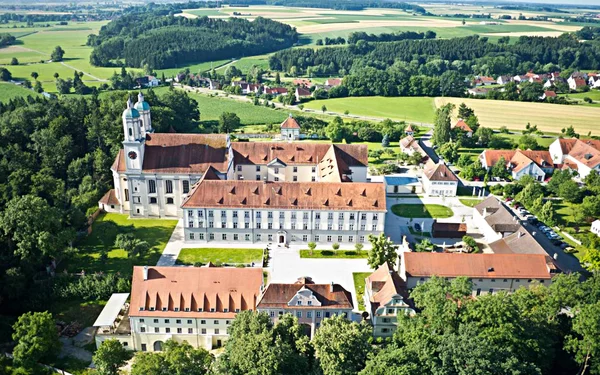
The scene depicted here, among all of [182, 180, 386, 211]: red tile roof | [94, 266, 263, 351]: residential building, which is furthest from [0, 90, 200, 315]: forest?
[182, 180, 386, 211]: red tile roof

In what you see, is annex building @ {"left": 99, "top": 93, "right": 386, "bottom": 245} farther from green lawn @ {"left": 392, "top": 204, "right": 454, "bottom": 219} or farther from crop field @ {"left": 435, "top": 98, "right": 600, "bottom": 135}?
crop field @ {"left": 435, "top": 98, "right": 600, "bottom": 135}

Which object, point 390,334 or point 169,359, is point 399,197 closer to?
point 390,334

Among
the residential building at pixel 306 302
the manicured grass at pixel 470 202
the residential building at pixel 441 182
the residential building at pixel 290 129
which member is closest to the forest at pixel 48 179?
the residential building at pixel 290 129

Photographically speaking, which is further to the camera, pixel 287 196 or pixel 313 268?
pixel 287 196

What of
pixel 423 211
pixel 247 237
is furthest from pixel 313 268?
pixel 423 211

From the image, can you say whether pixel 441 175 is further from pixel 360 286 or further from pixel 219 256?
pixel 219 256

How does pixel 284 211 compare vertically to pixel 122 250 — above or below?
above

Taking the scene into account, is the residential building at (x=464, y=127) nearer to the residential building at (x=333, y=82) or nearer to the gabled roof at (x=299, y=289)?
the residential building at (x=333, y=82)
